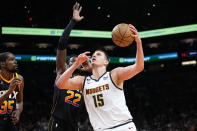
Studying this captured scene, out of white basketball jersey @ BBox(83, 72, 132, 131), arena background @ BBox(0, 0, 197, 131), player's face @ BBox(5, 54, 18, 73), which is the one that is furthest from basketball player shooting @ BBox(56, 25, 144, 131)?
arena background @ BBox(0, 0, 197, 131)

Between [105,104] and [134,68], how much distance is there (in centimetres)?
59

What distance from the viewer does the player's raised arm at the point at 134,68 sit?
2.78 m

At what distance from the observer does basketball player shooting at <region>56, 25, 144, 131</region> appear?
111 inches

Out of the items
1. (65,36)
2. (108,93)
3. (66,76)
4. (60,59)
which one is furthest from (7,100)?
(108,93)

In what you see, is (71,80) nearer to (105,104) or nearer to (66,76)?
(66,76)

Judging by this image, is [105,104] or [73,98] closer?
[105,104]

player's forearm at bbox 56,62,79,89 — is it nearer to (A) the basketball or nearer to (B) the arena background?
(A) the basketball

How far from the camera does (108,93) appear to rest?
2.91 meters

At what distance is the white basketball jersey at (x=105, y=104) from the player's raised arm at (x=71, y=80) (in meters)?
0.14

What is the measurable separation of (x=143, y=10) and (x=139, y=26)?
1.44 metres

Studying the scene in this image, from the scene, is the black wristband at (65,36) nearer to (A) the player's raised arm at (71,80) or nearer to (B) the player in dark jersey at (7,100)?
(A) the player's raised arm at (71,80)

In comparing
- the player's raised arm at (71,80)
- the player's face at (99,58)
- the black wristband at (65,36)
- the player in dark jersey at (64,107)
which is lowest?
the player in dark jersey at (64,107)

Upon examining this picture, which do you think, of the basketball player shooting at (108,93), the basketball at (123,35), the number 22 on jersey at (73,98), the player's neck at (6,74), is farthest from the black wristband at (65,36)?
the player's neck at (6,74)

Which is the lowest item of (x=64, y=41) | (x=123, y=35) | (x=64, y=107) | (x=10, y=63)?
(x=64, y=107)
